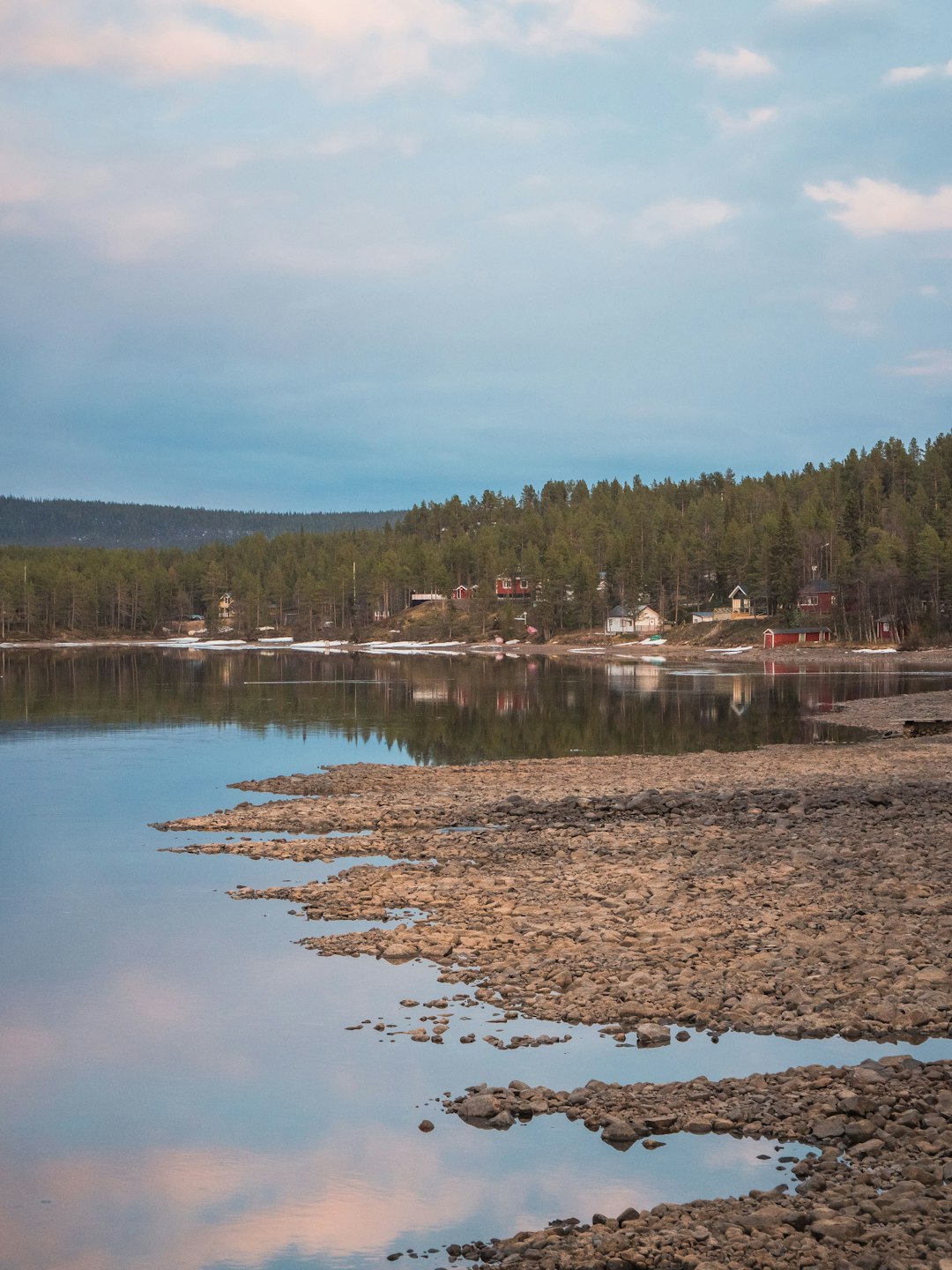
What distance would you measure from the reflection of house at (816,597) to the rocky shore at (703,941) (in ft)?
361

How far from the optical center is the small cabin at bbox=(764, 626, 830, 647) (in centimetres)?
13150

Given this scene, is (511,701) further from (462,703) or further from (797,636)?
(797,636)

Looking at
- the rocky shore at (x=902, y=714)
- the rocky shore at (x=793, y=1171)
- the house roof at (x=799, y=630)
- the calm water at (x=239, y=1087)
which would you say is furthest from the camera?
the house roof at (x=799, y=630)

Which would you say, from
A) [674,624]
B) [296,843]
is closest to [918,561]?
[674,624]

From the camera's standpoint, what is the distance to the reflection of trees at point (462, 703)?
4834 centimetres

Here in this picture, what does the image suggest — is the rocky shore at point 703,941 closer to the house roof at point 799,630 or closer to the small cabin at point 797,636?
the small cabin at point 797,636

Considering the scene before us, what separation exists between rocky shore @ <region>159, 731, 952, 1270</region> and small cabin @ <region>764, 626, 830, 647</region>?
99913 mm

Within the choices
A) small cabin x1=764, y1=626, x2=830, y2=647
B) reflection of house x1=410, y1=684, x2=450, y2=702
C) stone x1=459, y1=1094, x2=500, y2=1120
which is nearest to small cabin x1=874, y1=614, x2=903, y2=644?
small cabin x1=764, y1=626, x2=830, y2=647

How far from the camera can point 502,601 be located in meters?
192

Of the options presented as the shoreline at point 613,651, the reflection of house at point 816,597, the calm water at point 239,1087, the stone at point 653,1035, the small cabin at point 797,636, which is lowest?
the calm water at point 239,1087

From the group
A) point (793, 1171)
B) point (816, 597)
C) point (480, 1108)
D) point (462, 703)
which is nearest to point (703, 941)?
point (480, 1108)

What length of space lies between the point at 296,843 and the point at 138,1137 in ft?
44.3

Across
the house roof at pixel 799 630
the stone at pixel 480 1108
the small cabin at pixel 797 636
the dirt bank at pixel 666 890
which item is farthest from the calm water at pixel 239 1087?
the house roof at pixel 799 630

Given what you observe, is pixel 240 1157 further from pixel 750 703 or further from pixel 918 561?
pixel 918 561
